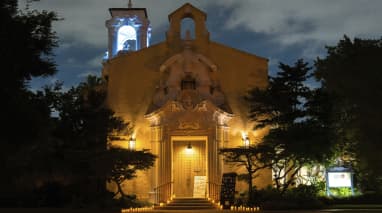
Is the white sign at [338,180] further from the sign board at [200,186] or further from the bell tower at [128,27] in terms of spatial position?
the bell tower at [128,27]

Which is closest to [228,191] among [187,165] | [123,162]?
[187,165]

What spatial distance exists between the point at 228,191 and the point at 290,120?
5.17 meters

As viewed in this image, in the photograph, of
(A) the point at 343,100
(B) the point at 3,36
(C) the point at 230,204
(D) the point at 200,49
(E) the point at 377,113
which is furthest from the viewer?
(D) the point at 200,49

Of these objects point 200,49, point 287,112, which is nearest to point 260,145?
point 287,112

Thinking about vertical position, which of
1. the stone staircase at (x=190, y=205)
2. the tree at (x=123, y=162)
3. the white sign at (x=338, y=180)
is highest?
the tree at (x=123, y=162)

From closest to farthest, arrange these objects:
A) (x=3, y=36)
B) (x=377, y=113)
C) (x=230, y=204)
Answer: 1. (x=3, y=36)
2. (x=230, y=204)
3. (x=377, y=113)

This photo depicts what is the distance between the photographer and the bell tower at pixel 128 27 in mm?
56188

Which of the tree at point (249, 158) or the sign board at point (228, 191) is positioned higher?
the tree at point (249, 158)

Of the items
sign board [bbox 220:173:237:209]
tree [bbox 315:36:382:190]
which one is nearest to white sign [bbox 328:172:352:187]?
tree [bbox 315:36:382:190]

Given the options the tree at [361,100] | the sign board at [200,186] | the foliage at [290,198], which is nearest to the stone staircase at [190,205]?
the sign board at [200,186]

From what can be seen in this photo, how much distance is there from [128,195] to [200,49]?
9.66 m

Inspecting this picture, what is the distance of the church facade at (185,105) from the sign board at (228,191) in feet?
6.32

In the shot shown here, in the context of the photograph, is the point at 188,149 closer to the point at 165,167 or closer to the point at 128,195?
the point at 165,167

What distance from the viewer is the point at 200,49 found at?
31672 millimetres
